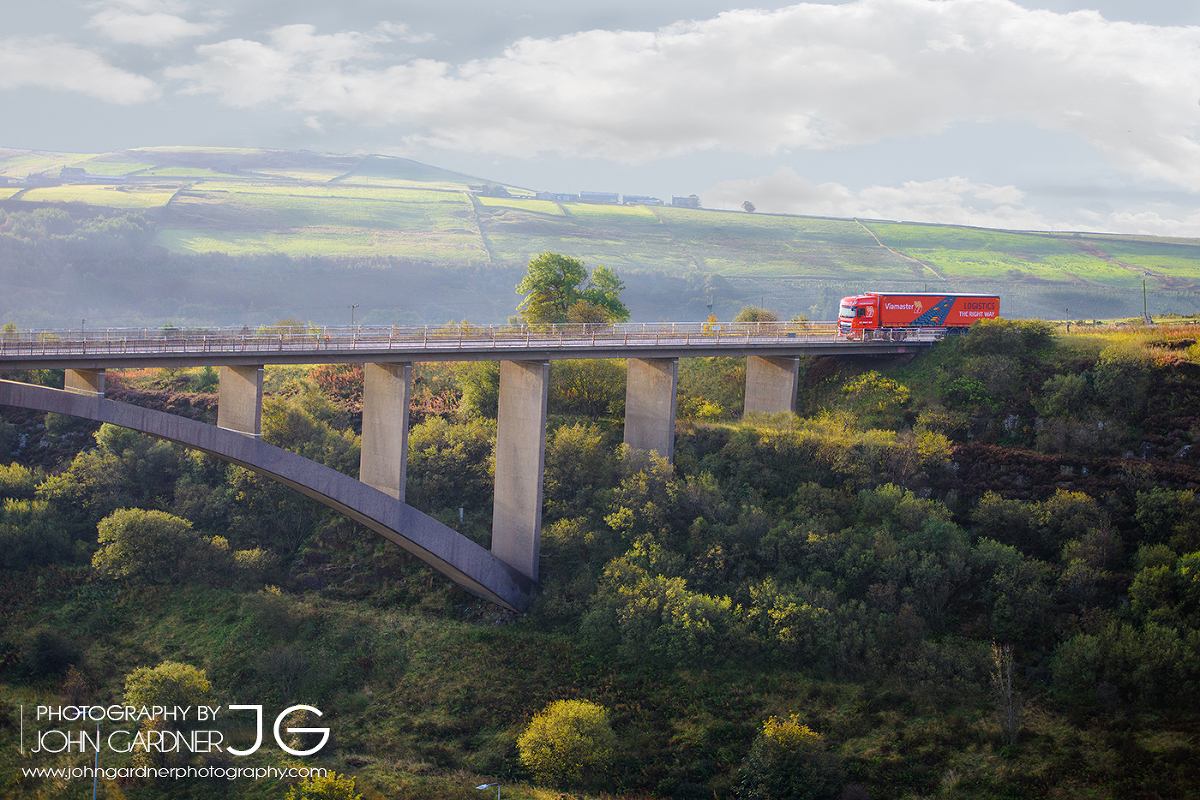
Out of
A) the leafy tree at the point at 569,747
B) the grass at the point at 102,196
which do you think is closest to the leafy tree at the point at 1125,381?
the leafy tree at the point at 569,747

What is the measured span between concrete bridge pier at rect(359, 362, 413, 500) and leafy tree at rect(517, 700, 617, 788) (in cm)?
1190

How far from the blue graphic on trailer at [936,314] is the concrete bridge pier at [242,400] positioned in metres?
41.6

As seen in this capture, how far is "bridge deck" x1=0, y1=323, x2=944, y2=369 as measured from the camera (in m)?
29.2

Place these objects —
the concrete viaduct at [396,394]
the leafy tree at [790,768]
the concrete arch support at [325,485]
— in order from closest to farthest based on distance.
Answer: the concrete arch support at [325,485], the leafy tree at [790,768], the concrete viaduct at [396,394]

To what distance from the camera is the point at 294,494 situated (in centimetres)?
4700

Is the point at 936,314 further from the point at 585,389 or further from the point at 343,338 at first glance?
the point at 343,338

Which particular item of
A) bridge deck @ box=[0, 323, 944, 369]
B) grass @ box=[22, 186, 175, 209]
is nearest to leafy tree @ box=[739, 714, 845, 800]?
bridge deck @ box=[0, 323, 944, 369]

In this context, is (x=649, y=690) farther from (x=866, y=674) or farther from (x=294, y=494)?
(x=294, y=494)

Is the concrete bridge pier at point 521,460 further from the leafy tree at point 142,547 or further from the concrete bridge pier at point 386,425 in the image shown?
the leafy tree at point 142,547

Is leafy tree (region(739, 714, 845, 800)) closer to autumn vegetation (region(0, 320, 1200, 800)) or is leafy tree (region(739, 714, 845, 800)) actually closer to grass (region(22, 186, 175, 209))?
autumn vegetation (region(0, 320, 1200, 800))

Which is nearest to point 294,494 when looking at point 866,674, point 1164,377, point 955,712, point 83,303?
point 866,674

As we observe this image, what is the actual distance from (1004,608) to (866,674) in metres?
6.34

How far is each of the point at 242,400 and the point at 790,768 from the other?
2377cm

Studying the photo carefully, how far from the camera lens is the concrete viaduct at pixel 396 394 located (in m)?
29.5
